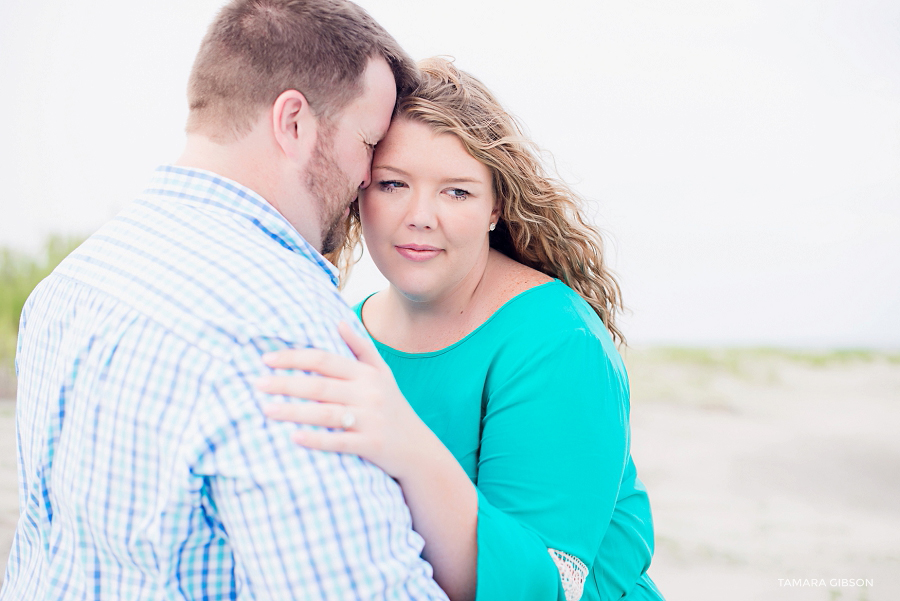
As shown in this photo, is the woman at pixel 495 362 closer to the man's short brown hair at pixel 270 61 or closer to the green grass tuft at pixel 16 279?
the man's short brown hair at pixel 270 61

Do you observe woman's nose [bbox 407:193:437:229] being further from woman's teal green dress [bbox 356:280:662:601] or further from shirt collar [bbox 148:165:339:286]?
shirt collar [bbox 148:165:339:286]

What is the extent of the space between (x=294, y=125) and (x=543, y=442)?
71 cm

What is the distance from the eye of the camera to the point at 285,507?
0.72 m

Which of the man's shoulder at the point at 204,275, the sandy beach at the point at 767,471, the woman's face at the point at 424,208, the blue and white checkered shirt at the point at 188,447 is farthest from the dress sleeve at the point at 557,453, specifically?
the sandy beach at the point at 767,471

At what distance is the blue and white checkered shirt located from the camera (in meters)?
0.73

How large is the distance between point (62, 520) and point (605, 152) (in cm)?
476

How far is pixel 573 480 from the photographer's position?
1229 mm

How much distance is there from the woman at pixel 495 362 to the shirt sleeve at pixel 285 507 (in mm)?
120

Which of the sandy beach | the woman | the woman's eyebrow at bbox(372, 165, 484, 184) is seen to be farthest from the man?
the sandy beach

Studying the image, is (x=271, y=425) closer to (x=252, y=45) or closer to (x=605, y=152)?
(x=252, y=45)

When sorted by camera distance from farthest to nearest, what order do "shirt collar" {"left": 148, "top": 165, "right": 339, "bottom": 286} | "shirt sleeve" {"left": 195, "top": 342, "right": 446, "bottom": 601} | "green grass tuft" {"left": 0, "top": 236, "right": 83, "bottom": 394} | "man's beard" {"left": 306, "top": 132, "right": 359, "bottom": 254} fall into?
"green grass tuft" {"left": 0, "top": 236, "right": 83, "bottom": 394} → "man's beard" {"left": 306, "top": 132, "right": 359, "bottom": 254} → "shirt collar" {"left": 148, "top": 165, "right": 339, "bottom": 286} → "shirt sleeve" {"left": 195, "top": 342, "right": 446, "bottom": 601}

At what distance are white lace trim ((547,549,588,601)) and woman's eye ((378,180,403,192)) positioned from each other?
79 cm

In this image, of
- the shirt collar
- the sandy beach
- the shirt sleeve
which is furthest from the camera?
the sandy beach

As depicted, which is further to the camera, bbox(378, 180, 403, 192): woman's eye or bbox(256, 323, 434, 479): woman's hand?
bbox(378, 180, 403, 192): woman's eye
